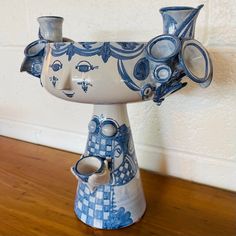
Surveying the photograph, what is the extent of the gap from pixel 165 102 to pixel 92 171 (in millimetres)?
214

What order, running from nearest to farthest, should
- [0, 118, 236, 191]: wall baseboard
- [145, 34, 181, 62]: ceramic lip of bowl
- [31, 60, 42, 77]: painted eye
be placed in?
[145, 34, 181, 62]: ceramic lip of bowl → [31, 60, 42, 77]: painted eye → [0, 118, 236, 191]: wall baseboard

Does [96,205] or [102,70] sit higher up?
[102,70]

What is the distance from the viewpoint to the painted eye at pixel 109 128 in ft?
1.32

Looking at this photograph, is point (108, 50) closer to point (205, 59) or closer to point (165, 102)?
point (205, 59)

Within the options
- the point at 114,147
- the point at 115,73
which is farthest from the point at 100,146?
the point at 115,73

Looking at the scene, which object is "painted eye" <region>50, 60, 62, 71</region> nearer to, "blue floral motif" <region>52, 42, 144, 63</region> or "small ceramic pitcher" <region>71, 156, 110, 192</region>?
"blue floral motif" <region>52, 42, 144, 63</region>

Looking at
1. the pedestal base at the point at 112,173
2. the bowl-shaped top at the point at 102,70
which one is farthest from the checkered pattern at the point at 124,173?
the bowl-shaped top at the point at 102,70

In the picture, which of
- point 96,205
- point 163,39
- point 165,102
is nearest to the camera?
point 163,39

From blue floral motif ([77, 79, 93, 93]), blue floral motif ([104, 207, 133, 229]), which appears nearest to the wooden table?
blue floral motif ([104, 207, 133, 229])

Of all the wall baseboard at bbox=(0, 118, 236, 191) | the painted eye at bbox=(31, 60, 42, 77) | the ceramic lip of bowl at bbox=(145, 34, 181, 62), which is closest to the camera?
the ceramic lip of bowl at bbox=(145, 34, 181, 62)

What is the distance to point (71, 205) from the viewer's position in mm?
484

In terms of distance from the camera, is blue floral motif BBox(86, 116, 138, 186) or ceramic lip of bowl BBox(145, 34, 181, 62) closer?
ceramic lip of bowl BBox(145, 34, 181, 62)

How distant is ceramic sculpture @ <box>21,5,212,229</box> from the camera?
32 centimetres

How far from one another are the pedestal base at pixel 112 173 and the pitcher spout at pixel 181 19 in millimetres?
131
